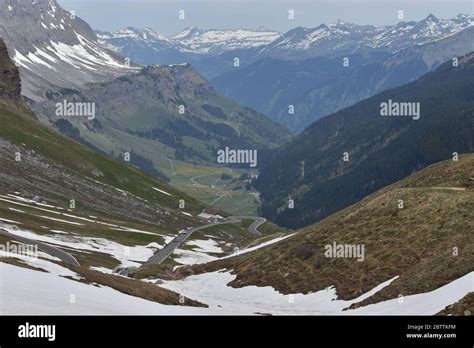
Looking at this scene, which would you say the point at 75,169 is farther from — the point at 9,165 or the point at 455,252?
the point at 455,252

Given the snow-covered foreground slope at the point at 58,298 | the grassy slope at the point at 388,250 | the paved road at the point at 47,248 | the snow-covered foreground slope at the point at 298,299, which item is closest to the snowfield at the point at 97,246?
the paved road at the point at 47,248

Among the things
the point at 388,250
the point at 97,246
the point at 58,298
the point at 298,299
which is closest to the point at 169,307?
the point at 58,298

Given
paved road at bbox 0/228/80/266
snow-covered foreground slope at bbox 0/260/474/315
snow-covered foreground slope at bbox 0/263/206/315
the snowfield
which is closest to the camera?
snow-covered foreground slope at bbox 0/263/206/315

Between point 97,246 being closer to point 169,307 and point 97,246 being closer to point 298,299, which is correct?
point 298,299

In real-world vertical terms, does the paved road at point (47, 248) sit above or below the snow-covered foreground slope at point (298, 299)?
above

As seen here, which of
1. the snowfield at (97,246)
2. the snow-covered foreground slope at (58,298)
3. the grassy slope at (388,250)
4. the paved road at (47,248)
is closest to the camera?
the snow-covered foreground slope at (58,298)

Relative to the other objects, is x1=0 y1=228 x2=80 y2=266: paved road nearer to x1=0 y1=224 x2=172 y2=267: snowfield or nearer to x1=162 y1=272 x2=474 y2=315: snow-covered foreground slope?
x1=0 y1=224 x2=172 y2=267: snowfield

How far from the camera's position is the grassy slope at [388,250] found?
52.3 m

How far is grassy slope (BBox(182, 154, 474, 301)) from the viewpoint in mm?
52344

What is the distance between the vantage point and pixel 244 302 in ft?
203

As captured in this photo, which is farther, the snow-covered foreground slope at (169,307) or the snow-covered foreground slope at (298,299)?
the snow-covered foreground slope at (298,299)

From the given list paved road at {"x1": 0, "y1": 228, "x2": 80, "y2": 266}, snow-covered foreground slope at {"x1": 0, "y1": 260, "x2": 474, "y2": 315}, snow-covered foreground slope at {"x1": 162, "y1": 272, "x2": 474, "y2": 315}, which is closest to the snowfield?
paved road at {"x1": 0, "y1": 228, "x2": 80, "y2": 266}

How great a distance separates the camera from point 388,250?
62.5m

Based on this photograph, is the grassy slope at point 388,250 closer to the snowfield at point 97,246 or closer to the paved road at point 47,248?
the paved road at point 47,248
